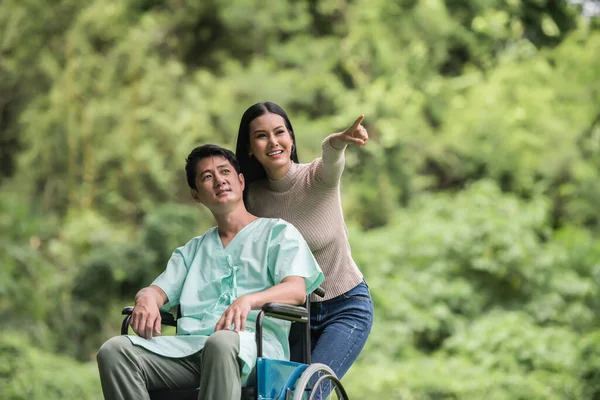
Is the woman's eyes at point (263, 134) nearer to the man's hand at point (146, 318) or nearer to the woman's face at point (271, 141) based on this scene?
the woman's face at point (271, 141)

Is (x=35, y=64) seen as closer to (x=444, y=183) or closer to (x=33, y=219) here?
(x=33, y=219)

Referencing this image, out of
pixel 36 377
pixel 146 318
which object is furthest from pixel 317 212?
pixel 36 377

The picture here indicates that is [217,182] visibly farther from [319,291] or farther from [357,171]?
[357,171]

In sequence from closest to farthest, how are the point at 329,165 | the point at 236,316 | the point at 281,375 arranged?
the point at 236,316 → the point at 281,375 → the point at 329,165

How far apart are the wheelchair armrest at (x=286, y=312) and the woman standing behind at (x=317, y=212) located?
0.29m

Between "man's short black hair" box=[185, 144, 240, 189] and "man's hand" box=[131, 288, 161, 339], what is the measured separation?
38 centimetres

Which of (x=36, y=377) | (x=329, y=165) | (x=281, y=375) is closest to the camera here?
(x=281, y=375)

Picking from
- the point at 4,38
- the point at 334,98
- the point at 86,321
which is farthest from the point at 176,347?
the point at 334,98

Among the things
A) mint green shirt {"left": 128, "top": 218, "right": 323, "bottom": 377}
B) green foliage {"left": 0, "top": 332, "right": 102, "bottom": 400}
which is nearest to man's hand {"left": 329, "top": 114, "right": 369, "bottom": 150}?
mint green shirt {"left": 128, "top": 218, "right": 323, "bottom": 377}

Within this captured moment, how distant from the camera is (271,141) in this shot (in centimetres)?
272

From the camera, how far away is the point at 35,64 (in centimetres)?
927

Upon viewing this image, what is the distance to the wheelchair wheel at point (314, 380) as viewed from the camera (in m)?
2.38

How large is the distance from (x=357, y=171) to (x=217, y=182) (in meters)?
8.33

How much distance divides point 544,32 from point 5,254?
5.41 metres
